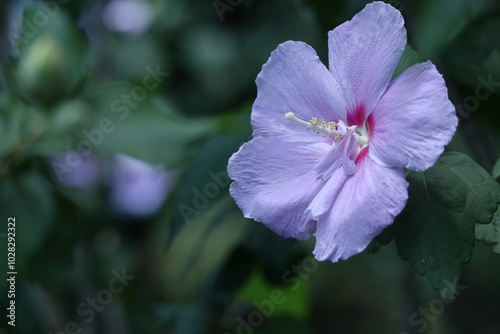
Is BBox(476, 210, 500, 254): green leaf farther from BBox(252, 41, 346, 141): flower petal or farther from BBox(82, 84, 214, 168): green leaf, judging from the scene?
BBox(82, 84, 214, 168): green leaf

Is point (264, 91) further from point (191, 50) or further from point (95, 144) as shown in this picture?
point (191, 50)

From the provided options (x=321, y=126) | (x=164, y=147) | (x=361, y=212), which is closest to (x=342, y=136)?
(x=321, y=126)

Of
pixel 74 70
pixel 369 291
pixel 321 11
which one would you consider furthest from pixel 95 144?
pixel 369 291

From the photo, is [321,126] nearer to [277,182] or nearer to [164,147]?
[277,182]

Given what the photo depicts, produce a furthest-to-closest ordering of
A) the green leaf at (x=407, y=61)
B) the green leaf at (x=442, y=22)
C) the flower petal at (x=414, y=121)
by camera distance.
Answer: the green leaf at (x=442, y=22), the green leaf at (x=407, y=61), the flower petal at (x=414, y=121)

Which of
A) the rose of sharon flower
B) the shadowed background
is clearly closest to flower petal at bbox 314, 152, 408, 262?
the rose of sharon flower

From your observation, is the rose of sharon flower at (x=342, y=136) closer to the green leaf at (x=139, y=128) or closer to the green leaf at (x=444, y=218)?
the green leaf at (x=444, y=218)

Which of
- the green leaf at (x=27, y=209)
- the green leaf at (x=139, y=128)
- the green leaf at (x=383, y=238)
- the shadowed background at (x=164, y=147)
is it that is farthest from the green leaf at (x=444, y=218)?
the green leaf at (x=27, y=209)
